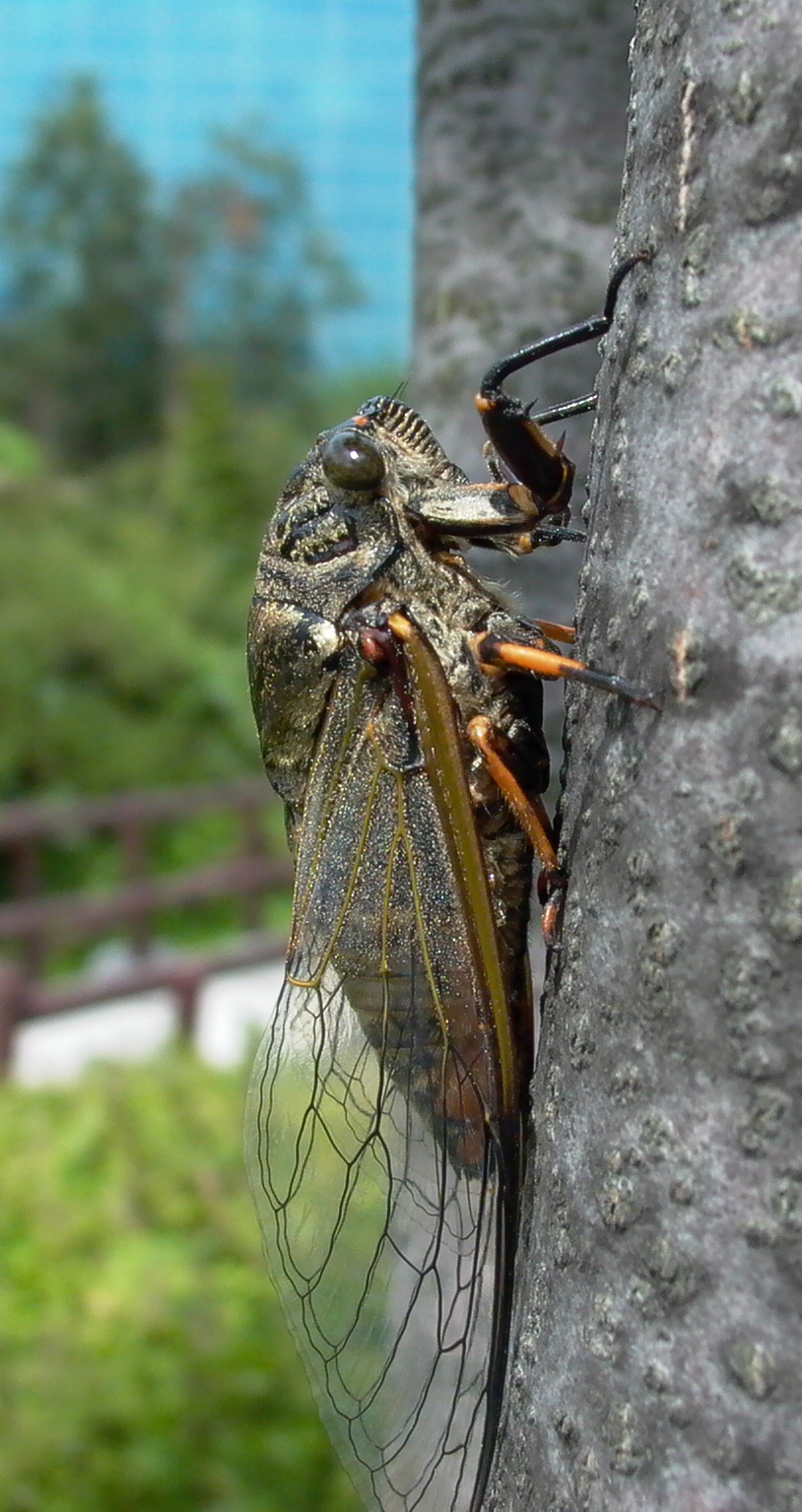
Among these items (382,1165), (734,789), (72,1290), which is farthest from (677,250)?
Answer: (72,1290)

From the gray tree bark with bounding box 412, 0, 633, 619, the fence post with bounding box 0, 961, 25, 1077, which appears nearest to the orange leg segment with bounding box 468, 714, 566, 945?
the gray tree bark with bounding box 412, 0, 633, 619

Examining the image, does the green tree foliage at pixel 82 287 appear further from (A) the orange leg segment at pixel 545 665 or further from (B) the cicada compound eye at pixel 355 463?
(A) the orange leg segment at pixel 545 665

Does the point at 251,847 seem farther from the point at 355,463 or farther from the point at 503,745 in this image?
the point at 503,745

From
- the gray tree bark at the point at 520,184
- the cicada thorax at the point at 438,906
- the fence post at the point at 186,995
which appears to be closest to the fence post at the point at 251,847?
the fence post at the point at 186,995

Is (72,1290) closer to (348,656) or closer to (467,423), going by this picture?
(467,423)

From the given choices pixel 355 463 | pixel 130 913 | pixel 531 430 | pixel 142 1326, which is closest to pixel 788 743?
pixel 531 430

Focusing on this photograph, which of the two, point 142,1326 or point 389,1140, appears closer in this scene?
point 389,1140
